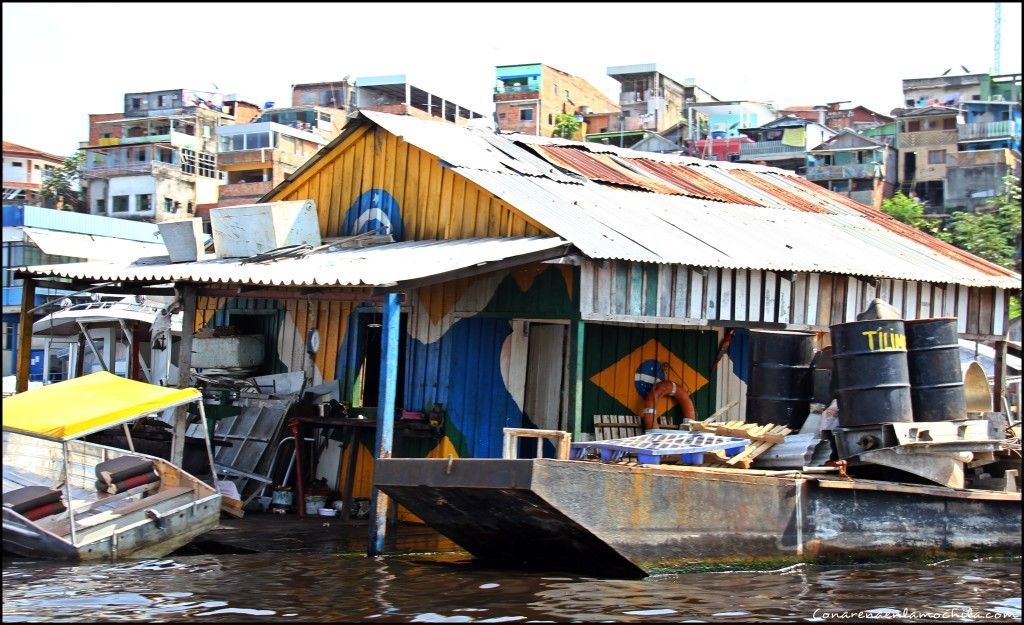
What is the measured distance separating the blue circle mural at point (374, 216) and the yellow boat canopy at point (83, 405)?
4.31 metres

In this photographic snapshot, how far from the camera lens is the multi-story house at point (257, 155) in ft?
209

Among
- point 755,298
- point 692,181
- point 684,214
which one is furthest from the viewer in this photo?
point 692,181

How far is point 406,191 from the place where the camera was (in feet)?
56.0

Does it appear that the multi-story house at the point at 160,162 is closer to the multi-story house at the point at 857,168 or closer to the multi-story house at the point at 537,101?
the multi-story house at the point at 537,101

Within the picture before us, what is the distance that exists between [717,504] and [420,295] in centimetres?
495

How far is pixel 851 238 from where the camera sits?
18.9 m

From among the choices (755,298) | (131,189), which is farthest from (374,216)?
(131,189)

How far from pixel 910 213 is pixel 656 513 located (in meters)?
43.6

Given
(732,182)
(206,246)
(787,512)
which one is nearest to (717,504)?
(787,512)

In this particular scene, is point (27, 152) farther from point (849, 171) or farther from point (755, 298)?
point (755, 298)

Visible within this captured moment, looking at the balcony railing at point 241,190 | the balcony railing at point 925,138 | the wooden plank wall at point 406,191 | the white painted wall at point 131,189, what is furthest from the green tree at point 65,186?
the wooden plank wall at point 406,191

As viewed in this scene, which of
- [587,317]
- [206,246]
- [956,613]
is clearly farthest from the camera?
[206,246]

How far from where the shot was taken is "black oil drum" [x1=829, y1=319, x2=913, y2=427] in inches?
543

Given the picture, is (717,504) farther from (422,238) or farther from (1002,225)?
(1002,225)
